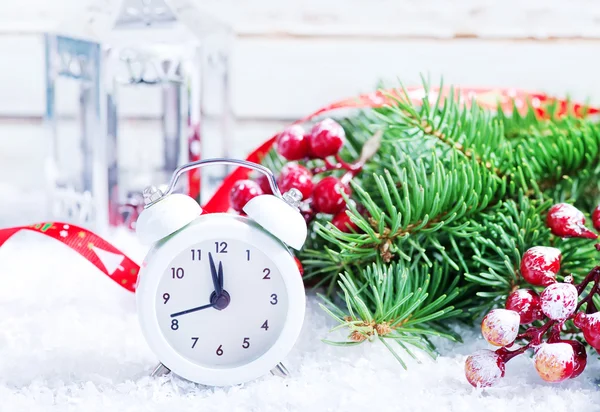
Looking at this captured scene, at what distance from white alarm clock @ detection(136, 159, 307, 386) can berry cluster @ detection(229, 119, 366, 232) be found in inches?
3.1

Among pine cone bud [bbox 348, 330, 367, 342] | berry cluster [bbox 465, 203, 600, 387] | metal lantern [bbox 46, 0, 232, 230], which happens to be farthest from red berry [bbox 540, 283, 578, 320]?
metal lantern [bbox 46, 0, 232, 230]

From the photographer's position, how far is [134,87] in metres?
0.78

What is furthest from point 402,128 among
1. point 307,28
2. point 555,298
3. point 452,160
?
point 307,28

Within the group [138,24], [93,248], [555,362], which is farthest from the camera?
[138,24]

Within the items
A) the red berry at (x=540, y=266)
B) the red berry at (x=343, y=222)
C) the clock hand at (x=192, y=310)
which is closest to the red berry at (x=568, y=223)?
the red berry at (x=540, y=266)

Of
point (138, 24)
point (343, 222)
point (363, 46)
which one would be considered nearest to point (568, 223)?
point (343, 222)

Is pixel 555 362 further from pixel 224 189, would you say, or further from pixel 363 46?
pixel 363 46

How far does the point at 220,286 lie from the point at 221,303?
1cm

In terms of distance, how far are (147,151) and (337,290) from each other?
448 mm

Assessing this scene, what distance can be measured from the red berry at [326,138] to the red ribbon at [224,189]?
5 centimetres

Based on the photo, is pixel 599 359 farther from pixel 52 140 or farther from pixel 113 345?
pixel 52 140

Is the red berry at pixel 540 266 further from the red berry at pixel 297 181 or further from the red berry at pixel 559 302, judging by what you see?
the red berry at pixel 297 181

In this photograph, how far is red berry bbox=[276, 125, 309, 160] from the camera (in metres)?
0.60

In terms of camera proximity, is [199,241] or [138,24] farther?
[138,24]
